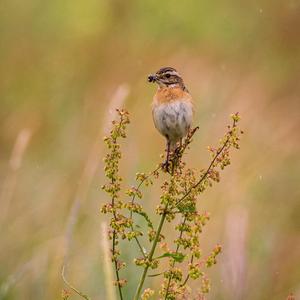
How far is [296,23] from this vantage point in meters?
15.2

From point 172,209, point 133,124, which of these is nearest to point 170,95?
point 172,209

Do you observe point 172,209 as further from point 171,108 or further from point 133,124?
point 133,124

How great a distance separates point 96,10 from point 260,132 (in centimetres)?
573

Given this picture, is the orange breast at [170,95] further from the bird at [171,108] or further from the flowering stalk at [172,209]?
the flowering stalk at [172,209]

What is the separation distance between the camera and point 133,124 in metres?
10.8

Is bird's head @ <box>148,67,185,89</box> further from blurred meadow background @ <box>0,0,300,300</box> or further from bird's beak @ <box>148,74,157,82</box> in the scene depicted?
blurred meadow background @ <box>0,0,300,300</box>

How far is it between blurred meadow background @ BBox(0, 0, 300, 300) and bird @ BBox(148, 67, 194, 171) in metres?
0.28

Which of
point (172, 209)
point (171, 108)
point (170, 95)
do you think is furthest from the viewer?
point (170, 95)

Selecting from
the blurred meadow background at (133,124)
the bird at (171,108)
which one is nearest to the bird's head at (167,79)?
the bird at (171,108)

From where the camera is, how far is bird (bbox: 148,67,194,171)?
712cm

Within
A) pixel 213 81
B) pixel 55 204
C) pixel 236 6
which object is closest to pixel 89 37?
pixel 236 6

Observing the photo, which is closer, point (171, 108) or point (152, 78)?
point (171, 108)

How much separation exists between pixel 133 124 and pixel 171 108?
3.43 metres

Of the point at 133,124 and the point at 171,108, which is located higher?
the point at 133,124
